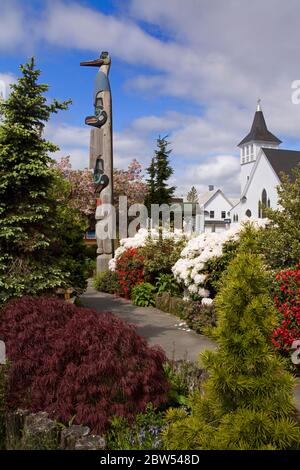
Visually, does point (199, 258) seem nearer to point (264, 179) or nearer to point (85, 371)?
point (85, 371)

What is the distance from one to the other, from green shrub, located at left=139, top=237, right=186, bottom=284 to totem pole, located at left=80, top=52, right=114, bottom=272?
→ 3.79m

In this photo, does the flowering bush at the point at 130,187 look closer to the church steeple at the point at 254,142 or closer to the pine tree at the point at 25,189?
the pine tree at the point at 25,189

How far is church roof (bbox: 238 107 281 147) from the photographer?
61.3 metres

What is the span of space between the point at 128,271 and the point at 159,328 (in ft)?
15.3

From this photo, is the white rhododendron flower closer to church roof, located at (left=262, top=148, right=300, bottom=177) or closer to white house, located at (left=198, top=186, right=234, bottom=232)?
church roof, located at (left=262, top=148, right=300, bottom=177)

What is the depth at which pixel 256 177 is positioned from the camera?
149 ft

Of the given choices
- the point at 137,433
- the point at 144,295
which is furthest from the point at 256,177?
the point at 137,433

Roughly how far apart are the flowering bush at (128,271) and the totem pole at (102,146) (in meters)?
2.56

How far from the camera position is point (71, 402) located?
3.68 meters

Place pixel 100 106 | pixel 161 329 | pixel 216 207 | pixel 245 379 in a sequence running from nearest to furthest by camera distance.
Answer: pixel 245 379
pixel 161 329
pixel 100 106
pixel 216 207

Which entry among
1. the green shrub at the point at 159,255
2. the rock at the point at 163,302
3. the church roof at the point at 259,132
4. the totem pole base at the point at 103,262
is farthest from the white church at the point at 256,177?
the rock at the point at 163,302

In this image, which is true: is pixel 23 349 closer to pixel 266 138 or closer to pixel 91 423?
pixel 91 423

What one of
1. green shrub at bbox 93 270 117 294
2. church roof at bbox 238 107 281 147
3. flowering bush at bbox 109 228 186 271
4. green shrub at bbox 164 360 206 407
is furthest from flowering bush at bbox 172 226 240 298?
church roof at bbox 238 107 281 147
